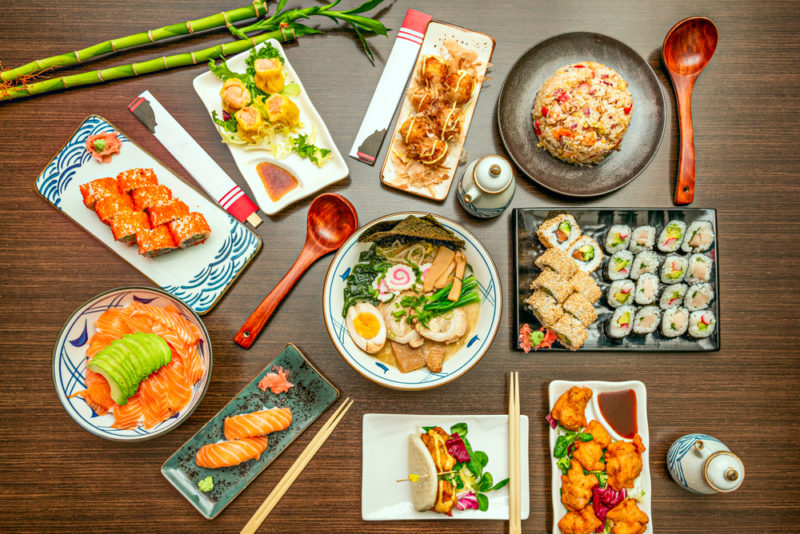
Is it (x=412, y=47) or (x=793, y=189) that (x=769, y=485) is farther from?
(x=412, y=47)

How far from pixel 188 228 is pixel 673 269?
6.86ft

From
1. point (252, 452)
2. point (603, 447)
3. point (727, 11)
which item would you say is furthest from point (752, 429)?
point (252, 452)

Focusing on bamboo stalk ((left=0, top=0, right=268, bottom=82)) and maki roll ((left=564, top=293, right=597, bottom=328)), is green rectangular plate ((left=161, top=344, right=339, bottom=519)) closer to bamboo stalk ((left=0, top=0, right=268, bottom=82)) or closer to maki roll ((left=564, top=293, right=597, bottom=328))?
maki roll ((left=564, top=293, right=597, bottom=328))

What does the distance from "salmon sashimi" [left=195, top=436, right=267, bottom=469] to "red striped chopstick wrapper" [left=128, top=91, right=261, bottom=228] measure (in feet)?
3.06

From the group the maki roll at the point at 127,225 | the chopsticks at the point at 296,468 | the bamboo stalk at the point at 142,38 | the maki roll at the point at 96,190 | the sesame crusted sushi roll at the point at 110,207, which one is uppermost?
the bamboo stalk at the point at 142,38

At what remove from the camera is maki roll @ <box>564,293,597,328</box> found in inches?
75.7

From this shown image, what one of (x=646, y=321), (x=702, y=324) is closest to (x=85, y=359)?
(x=646, y=321)

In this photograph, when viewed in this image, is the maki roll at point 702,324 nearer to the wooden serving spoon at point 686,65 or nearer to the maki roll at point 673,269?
the maki roll at point 673,269

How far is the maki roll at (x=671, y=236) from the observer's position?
2010 mm

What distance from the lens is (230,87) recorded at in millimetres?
1937

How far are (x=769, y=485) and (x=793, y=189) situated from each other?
1365 mm

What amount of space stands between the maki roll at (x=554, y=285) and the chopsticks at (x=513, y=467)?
1.46 ft

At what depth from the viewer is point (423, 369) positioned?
1.85 m

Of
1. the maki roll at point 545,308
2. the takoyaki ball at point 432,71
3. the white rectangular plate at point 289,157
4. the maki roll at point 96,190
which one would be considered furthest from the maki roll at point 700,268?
the maki roll at point 96,190
